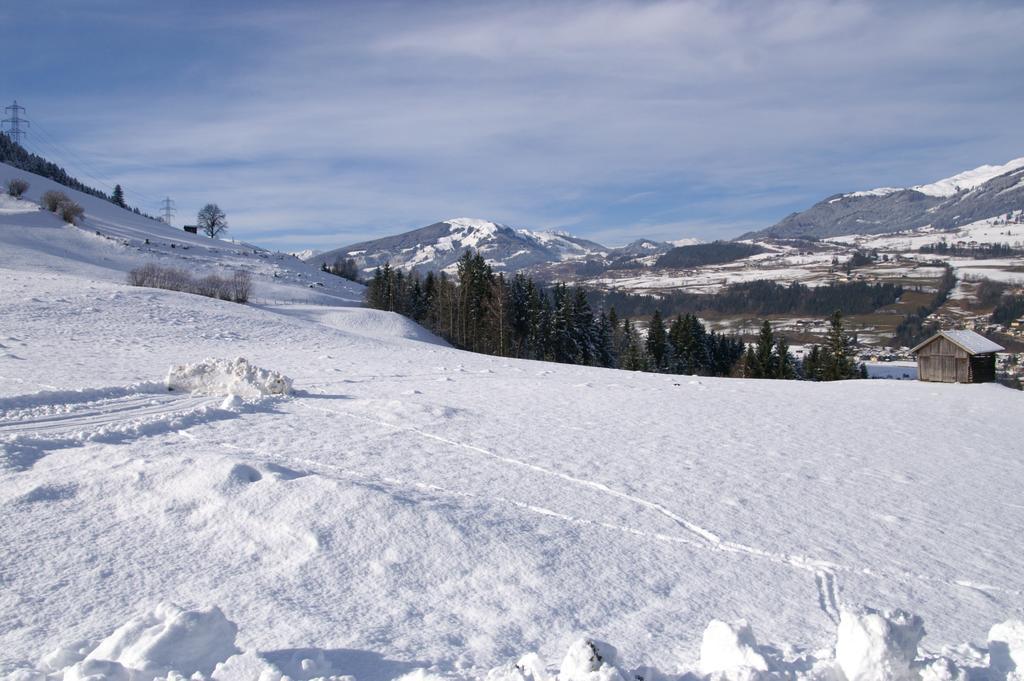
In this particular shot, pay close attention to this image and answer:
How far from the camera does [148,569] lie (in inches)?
200

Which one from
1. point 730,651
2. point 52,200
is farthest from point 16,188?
point 730,651

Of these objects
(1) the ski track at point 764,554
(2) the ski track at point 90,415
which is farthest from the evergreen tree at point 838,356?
(2) the ski track at point 90,415

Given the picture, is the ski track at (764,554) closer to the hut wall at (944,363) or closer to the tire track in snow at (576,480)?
the tire track in snow at (576,480)

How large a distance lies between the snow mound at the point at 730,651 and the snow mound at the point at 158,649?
125 inches

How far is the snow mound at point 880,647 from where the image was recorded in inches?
149

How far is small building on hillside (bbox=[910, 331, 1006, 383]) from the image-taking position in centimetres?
3084

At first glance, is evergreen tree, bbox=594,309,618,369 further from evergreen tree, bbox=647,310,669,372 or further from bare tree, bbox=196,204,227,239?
bare tree, bbox=196,204,227,239

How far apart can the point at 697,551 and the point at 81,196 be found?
109m

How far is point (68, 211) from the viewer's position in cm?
6731

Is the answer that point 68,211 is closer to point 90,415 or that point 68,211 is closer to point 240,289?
point 240,289

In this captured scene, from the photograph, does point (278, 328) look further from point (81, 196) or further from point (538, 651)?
point (81, 196)

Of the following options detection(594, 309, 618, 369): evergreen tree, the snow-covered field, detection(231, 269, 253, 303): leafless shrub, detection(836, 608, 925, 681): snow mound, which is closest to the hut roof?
the snow-covered field

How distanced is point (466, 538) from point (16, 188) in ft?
303

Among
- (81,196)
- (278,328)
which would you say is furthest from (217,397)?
(81,196)
